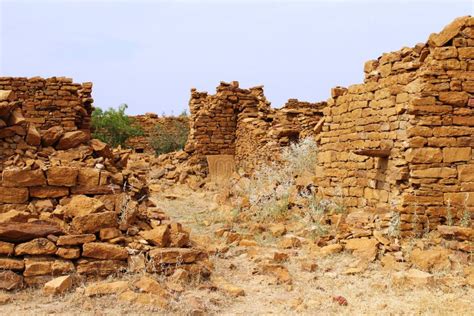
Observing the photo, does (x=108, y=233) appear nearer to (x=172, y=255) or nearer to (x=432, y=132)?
(x=172, y=255)

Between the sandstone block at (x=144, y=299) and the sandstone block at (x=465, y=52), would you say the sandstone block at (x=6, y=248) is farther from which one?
the sandstone block at (x=465, y=52)

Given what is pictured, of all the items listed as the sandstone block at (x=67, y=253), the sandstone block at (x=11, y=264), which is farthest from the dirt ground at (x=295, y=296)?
the sandstone block at (x=67, y=253)

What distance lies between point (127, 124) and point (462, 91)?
616 inches

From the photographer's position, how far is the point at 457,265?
579 cm

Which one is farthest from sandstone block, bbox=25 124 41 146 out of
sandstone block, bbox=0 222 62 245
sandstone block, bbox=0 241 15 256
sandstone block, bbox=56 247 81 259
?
sandstone block, bbox=56 247 81 259

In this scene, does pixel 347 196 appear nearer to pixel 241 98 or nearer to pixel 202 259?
pixel 202 259

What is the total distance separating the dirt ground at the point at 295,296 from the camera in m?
4.53

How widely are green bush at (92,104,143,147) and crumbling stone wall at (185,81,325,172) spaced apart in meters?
5.66

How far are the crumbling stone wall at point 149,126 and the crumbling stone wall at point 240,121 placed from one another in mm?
5881

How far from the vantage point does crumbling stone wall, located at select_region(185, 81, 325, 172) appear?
1341 cm

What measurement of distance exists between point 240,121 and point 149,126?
7.84 metres

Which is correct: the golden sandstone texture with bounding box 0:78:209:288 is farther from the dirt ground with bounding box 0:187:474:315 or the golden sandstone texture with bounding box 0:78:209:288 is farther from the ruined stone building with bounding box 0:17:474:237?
the dirt ground with bounding box 0:187:474:315

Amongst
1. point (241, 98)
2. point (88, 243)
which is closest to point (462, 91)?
point (88, 243)

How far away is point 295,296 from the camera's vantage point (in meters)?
5.15
